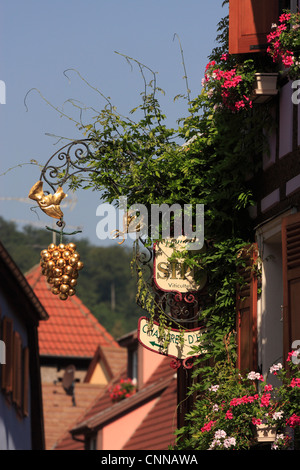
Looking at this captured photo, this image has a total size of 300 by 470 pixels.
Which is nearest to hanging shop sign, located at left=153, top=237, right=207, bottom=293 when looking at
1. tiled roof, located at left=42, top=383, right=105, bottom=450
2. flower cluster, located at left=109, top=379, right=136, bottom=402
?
flower cluster, located at left=109, top=379, right=136, bottom=402

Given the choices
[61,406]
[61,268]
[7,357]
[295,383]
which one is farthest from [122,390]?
[295,383]

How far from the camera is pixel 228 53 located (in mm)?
12273

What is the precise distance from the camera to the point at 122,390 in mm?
32375

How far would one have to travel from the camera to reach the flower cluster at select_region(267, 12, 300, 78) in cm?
1071

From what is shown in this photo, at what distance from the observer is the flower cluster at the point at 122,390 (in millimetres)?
32156

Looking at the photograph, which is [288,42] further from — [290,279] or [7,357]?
[7,357]

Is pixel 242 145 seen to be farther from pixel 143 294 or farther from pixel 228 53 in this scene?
pixel 143 294

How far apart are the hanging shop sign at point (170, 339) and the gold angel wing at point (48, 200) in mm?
1383

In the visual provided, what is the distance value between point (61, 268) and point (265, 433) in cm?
267

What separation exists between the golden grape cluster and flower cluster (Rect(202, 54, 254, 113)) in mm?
2105

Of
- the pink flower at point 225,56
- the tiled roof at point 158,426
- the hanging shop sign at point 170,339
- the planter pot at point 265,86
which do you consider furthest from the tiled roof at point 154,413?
the planter pot at point 265,86

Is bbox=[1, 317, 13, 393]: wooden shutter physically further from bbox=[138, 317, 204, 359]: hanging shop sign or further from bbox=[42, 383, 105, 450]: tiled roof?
bbox=[42, 383, 105, 450]: tiled roof
